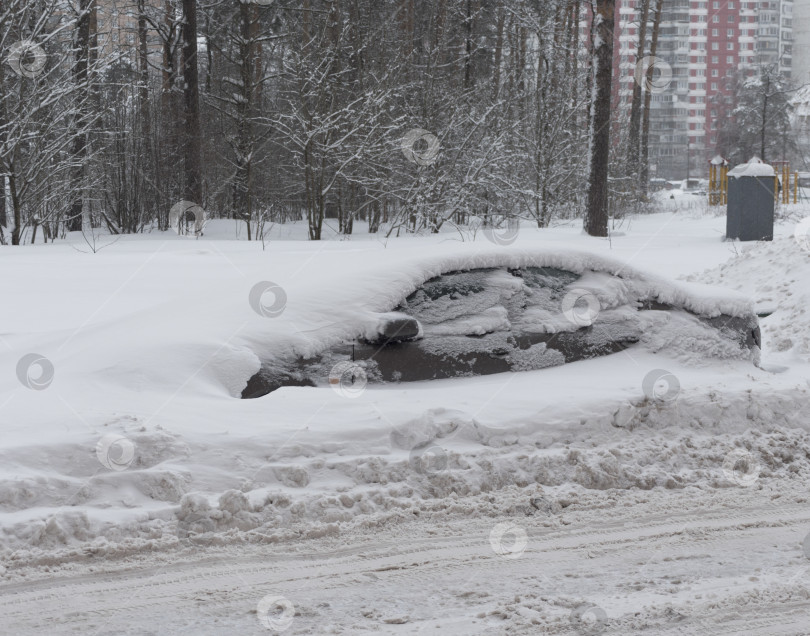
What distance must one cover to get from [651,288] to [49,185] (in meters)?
13.4

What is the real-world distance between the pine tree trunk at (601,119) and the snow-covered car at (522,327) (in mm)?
12410

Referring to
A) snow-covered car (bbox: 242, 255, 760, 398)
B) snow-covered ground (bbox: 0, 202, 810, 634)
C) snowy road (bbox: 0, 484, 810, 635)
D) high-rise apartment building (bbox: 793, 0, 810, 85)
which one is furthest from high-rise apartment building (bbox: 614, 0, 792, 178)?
snowy road (bbox: 0, 484, 810, 635)

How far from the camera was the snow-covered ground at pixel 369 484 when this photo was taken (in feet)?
12.9

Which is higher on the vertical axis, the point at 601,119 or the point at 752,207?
the point at 601,119

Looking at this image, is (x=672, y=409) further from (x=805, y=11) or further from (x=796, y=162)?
(x=805, y=11)

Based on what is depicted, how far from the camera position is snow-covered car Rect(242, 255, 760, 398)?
19.7 ft

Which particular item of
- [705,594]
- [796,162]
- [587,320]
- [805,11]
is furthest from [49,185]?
[805,11]

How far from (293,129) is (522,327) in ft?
50.5

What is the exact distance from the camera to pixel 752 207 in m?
18.2

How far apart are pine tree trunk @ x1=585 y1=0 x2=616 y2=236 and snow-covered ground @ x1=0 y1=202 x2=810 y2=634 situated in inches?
501

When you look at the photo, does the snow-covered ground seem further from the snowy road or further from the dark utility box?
the dark utility box

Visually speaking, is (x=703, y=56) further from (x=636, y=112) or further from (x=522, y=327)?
(x=522, y=327)

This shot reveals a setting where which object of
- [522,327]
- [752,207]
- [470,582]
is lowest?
[470,582]

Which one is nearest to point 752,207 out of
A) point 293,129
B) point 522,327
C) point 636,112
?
point 293,129
